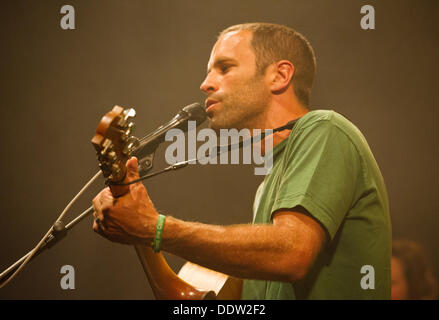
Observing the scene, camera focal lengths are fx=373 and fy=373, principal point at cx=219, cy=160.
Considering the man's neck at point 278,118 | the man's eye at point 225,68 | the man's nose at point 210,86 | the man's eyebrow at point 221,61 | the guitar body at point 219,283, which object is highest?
the man's eyebrow at point 221,61

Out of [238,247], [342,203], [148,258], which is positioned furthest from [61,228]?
[342,203]

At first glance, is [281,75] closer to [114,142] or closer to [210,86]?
[210,86]

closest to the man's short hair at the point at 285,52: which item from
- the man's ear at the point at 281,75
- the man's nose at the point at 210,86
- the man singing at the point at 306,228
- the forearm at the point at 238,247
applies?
the man's ear at the point at 281,75

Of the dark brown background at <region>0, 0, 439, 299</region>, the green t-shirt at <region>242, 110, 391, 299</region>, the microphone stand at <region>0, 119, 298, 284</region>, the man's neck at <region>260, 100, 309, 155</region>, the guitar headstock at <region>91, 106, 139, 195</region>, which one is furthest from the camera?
the dark brown background at <region>0, 0, 439, 299</region>

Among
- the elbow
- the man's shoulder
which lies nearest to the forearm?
the elbow

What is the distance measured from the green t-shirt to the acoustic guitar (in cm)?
38

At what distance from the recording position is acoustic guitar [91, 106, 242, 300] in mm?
793

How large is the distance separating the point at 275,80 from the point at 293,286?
30.0 inches

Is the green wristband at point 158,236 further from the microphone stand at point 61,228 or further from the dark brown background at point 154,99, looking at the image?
the dark brown background at point 154,99

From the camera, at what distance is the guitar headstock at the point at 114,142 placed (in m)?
0.78

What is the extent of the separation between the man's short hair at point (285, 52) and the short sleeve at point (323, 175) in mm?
486

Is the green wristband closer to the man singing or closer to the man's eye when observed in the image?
the man singing

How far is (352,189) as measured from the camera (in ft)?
3.12

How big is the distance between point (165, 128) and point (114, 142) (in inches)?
16.5
